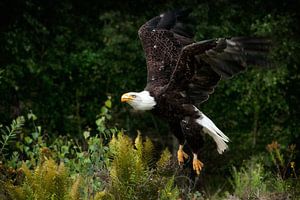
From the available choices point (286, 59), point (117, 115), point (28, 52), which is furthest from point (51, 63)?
point (286, 59)

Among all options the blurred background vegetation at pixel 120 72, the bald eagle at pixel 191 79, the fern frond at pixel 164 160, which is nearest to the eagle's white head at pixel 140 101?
the bald eagle at pixel 191 79

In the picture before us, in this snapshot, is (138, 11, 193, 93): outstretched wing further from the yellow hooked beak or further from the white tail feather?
the white tail feather

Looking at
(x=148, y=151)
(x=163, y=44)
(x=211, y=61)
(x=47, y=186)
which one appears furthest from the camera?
(x=163, y=44)

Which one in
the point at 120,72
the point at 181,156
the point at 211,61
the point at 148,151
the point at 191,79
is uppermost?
the point at 211,61

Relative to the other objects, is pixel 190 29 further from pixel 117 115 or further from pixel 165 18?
pixel 117 115

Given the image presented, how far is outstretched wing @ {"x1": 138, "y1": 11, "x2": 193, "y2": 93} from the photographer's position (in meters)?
6.86

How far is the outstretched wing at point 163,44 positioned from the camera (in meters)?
6.86

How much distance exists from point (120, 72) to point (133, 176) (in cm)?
655

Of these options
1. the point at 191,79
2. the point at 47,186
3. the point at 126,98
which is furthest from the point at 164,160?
the point at 191,79

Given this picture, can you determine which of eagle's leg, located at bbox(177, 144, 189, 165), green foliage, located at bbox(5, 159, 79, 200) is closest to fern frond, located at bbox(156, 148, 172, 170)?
green foliage, located at bbox(5, 159, 79, 200)

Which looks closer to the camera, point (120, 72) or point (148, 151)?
point (148, 151)

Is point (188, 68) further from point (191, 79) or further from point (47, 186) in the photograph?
point (47, 186)

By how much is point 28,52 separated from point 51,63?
360mm

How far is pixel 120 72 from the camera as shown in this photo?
1112cm
